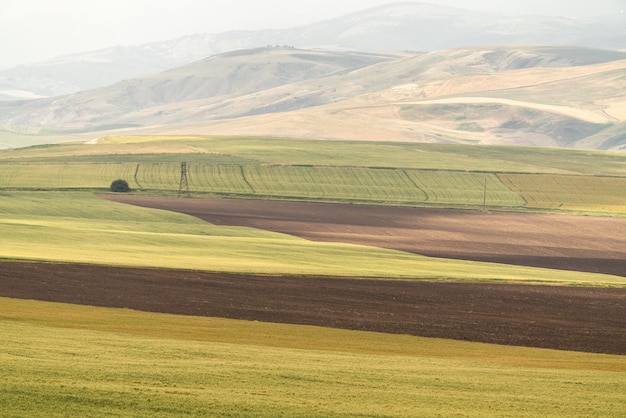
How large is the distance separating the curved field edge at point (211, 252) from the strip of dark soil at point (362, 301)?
11.1 feet

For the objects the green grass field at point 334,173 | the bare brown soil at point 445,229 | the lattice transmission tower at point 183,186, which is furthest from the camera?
the green grass field at point 334,173

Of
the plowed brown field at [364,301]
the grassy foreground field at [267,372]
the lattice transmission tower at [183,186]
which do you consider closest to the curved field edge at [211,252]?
the plowed brown field at [364,301]

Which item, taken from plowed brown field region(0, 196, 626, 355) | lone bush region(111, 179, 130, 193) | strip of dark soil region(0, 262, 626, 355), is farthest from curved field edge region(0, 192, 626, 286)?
lone bush region(111, 179, 130, 193)

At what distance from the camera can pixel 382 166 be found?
143250 mm

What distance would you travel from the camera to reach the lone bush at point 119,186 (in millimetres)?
111375

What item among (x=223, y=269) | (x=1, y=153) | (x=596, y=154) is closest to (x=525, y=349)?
(x=223, y=269)

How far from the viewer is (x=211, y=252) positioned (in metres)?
63.6

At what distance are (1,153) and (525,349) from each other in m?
138

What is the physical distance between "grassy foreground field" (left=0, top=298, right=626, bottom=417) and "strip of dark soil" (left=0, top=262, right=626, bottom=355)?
2730mm

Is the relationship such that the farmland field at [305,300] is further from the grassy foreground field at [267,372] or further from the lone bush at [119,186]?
the lone bush at [119,186]

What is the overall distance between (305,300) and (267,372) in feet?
61.4

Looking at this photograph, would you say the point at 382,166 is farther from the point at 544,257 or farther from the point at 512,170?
the point at 544,257

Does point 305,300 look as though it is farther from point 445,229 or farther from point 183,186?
point 183,186

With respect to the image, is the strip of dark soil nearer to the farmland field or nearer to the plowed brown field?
the plowed brown field
